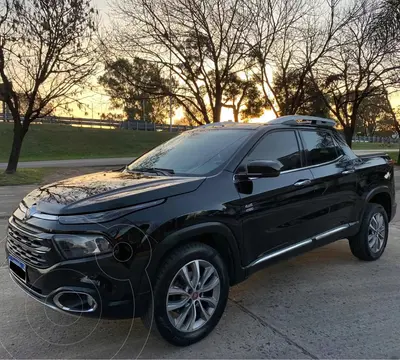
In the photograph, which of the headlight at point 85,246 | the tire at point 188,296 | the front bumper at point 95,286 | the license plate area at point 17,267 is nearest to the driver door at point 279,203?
the tire at point 188,296

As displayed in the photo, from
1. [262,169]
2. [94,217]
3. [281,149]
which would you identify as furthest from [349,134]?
A: [94,217]

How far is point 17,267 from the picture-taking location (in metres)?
2.97

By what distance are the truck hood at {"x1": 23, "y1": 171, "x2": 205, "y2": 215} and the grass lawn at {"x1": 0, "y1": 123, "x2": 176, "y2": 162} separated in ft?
92.0

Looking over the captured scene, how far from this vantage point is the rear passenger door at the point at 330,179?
4.17 m

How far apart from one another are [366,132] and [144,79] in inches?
3767

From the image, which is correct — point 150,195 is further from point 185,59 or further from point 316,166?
point 185,59

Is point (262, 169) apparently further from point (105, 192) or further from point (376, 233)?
point (376, 233)

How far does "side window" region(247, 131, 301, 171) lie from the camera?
3.78 meters

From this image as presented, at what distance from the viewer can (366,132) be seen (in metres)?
101

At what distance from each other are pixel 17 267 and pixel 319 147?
10.7 feet

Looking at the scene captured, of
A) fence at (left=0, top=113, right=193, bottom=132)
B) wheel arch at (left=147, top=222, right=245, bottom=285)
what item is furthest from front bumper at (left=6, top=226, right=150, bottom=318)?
fence at (left=0, top=113, right=193, bottom=132)

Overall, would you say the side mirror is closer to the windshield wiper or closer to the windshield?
the windshield

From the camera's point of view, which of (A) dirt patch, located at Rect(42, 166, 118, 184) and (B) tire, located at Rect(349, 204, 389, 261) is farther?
(A) dirt patch, located at Rect(42, 166, 118, 184)

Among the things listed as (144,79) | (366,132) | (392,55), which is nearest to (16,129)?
(144,79)
